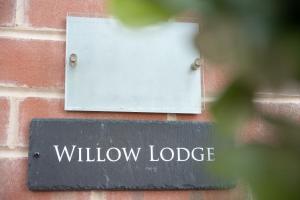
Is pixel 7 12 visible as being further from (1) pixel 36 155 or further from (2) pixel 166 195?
(2) pixel 166 195

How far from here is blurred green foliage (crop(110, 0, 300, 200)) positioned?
0.19 meters

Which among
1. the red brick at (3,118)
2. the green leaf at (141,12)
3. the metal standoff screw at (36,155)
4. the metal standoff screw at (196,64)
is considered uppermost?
the metal standoff screw at (196,64)

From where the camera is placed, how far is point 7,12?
98 centimetres

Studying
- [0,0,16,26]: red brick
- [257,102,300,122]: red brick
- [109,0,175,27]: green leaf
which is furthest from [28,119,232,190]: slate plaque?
[109,0,175,27]: green leaf

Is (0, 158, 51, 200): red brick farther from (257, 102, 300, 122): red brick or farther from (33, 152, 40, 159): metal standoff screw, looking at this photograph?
(257, 102, 300, 122): red brick

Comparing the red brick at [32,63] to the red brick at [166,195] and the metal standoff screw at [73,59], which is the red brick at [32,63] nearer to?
the metal standoff screw at [73,59]

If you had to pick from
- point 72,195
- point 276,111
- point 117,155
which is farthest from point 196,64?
point 276,111

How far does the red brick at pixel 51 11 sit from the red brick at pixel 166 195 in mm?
379

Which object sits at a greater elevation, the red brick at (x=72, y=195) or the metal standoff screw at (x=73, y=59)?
the metal standoff screw at (x=73, y=59)

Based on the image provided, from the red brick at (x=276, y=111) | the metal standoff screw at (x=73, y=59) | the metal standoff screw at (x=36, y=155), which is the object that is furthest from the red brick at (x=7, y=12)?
the red brick at (x=276, y=111)

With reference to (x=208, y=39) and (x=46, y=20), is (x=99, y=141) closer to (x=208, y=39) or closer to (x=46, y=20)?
(x=46, y=20)

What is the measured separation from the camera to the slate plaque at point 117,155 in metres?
0.93

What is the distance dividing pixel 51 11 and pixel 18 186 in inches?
13.9

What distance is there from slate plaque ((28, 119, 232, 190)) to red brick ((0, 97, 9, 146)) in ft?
0.17
